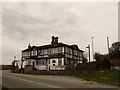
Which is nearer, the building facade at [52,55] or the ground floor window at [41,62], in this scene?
the building facade at [52,55]

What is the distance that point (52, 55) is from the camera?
66750mm

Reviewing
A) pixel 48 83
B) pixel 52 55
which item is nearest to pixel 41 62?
pixel 52 55

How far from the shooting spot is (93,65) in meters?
51.2

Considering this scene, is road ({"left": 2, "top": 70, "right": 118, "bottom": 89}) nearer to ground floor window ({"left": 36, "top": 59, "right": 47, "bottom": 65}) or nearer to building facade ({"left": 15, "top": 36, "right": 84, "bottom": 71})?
building facade ({"left": 15, "top": 36, "right": 84, "bottom": 71})

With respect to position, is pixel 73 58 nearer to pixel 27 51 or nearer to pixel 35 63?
pixel 35 63

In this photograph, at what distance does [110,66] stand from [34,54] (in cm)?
2852

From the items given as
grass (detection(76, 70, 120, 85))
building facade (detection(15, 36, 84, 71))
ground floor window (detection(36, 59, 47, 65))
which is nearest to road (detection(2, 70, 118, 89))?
grass (detection(76, 70, 120, 85))

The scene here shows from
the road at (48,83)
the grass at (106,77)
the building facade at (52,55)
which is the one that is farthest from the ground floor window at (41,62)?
the road at (48,83)

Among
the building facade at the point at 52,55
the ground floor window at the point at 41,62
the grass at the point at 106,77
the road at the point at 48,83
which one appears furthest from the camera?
the ground floor window at the point at 41,62

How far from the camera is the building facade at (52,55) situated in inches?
2522

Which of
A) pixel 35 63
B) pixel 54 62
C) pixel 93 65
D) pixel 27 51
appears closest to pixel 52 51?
pixel 54 62

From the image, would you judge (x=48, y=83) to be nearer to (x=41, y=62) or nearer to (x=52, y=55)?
(x=52, y=55)

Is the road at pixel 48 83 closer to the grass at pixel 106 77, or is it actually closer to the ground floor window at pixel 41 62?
the grass at pixel 106 77

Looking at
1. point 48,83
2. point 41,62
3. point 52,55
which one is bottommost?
point 48,83
